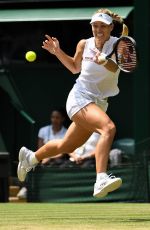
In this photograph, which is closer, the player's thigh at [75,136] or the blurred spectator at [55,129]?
the player's thigh at [75,136]

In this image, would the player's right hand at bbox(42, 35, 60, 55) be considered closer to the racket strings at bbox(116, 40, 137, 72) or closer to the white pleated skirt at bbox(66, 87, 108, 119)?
the white pleated skirt at bbox(66, 87, 108, 119)

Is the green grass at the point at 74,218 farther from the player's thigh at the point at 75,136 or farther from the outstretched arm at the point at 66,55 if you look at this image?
the outstretched arm at the point at 66,55

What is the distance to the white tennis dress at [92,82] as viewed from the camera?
7855 mm

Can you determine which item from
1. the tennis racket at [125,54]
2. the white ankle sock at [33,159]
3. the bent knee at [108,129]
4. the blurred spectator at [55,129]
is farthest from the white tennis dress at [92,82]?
the blurred spectator at [55,129]

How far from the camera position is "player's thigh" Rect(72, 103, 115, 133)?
7535 mm

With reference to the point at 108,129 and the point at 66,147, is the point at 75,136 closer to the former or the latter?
the point at 66,147

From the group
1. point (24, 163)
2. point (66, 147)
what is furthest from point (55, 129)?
point (66, 147)

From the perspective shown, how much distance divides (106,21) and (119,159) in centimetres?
489

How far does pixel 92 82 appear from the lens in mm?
7895

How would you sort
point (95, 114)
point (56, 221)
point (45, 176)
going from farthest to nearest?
point (45, 176)
point (95, 114)
point (56, 221)

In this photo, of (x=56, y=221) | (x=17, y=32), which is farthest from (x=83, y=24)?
(x=56, y=221)

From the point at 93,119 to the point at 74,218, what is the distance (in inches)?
36.8

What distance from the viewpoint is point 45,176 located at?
1168 cm

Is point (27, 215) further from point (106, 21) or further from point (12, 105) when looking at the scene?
point (12, 105)
